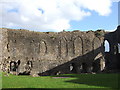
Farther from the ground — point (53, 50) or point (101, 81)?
point (53, 50)

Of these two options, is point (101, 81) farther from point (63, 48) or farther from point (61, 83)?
point (63, 48)

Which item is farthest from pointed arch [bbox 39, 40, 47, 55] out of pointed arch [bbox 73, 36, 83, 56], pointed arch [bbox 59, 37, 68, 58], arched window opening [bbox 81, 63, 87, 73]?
arched window opening [bbox 81, 63, 87, 73]

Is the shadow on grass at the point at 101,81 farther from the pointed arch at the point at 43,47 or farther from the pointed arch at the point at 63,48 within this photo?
the pointed arch at the point at 63,48

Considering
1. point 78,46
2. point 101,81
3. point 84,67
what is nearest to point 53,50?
point 78,46

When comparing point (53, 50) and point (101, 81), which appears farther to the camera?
point (53, 50)

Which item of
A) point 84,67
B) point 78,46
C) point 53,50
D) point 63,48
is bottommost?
point 84,67

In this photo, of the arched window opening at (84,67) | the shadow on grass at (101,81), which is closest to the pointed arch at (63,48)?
the arched window opening at (84,67)

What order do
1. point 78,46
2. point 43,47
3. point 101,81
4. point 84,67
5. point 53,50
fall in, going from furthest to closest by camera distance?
1. point 84,67
2. point 78,46
3. point 53,50
4. point 43,47
5. point 101,81

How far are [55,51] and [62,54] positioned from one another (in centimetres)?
131

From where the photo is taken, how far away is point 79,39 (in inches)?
1378

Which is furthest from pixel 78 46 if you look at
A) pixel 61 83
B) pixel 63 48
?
pixel 61 83

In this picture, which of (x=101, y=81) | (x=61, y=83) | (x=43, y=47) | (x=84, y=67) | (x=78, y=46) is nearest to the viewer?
(x=61, y=83)

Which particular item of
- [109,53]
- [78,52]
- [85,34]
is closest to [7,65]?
[78,52]

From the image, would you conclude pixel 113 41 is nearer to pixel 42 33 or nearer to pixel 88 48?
pixel 88 48
